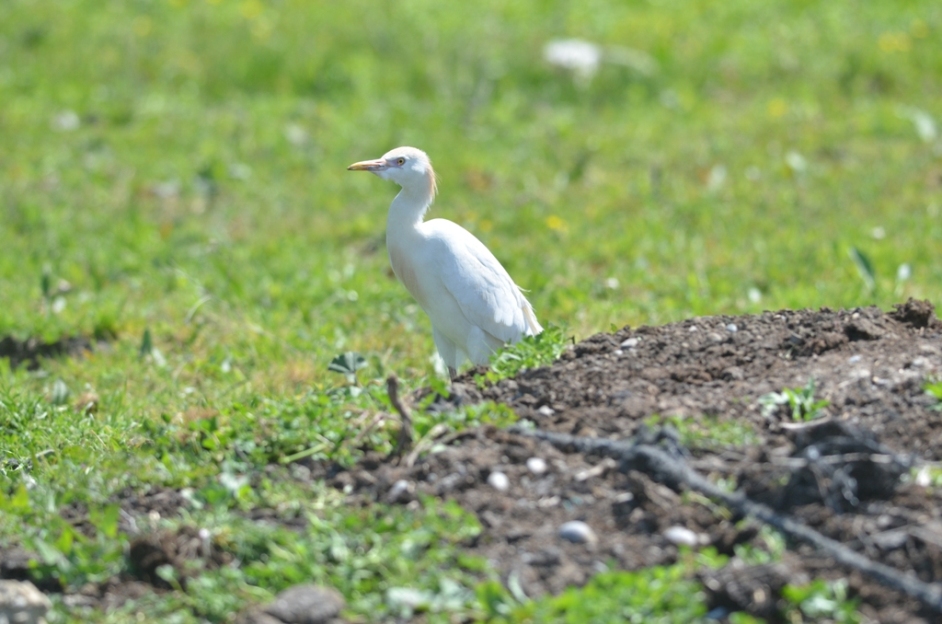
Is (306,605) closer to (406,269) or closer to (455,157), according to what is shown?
(406,269)

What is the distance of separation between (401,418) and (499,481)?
0.40 m

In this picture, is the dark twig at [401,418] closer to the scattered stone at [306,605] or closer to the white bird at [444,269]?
the scattered stone at [306,605]

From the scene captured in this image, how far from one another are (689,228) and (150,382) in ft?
12.2

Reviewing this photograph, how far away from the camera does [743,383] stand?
12.6 ft

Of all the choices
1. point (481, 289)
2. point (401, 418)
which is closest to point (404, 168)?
point (481, 289)

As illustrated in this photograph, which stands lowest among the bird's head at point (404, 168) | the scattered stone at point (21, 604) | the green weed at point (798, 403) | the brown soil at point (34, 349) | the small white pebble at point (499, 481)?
the brown soil at point (34, 349)

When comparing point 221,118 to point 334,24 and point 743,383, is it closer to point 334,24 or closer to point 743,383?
point 334,24

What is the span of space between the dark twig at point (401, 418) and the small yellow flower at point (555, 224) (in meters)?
4.19

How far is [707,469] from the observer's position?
3.31m

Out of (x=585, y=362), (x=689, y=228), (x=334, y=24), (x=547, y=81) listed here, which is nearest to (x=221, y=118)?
(x=334, y=24)

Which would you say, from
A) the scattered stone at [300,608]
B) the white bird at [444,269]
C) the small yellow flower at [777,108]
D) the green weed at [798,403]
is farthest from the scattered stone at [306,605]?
the small yellow flower at [777,108]

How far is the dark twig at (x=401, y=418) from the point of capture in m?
3.50

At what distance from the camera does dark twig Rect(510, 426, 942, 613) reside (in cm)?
281

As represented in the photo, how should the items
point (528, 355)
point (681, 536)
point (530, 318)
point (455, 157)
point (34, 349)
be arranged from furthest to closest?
point (455, 157) → point (34, 349) → point (530, 318) → point (528, 355) → point (681, 536)
